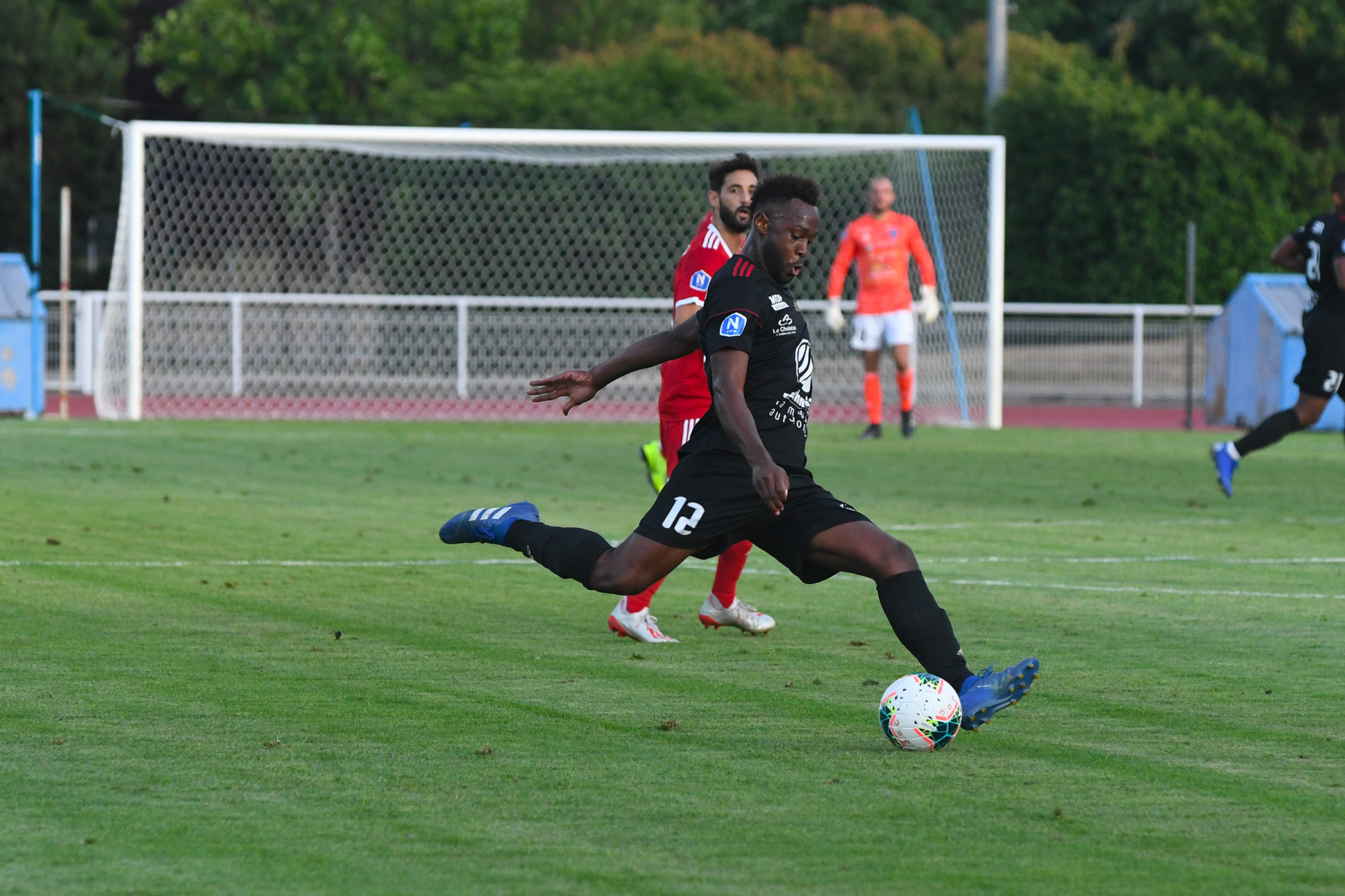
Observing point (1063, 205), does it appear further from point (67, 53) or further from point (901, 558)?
point (901, 558)

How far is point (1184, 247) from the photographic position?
29.0m

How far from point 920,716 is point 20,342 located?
1671cm

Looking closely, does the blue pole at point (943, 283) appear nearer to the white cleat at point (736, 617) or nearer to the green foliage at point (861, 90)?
the green foliage at point (861, 90)

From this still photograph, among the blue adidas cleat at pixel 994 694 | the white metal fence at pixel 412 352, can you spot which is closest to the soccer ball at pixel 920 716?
the blue adidas cleat at pixel 994 694

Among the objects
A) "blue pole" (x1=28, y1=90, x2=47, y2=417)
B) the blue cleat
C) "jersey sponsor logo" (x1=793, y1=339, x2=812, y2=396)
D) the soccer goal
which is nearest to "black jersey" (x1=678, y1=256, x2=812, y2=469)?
"jersey sponsor logo" (x1=793, y1=339, x2=812, y2=396)

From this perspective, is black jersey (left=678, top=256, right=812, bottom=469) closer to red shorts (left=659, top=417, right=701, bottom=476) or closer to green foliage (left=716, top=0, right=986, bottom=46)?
red shorts (left=659, top=417, right=701, bottom=476)

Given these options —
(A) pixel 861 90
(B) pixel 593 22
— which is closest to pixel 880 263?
(A) pixel 861 90

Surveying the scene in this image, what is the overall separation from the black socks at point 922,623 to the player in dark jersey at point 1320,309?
667 centimetres

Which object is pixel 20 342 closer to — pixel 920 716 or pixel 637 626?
pixel 637 626

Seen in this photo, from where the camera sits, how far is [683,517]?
527 cm

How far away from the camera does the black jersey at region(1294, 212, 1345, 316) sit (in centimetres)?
1095

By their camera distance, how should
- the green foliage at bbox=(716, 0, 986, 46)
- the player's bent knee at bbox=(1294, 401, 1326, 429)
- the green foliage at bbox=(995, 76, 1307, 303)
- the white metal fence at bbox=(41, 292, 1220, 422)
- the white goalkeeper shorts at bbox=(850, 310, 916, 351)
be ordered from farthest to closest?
the green foliage at bbox=(716, 0, 986, 46) → the green foliage at bbox=(995, 76, 1307, 303) → the white metal fence at bbox=(41, 292, 1220, 422) → the white goalkeeper shorts at bbox=(850, 310, 916, 351) → the player's bent knee at bbox=(1294, 401, 1326, 429)

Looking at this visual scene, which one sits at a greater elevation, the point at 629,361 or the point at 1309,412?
the point at 629,361

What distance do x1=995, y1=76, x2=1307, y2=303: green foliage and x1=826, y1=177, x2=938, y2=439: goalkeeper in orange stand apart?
487 inches
